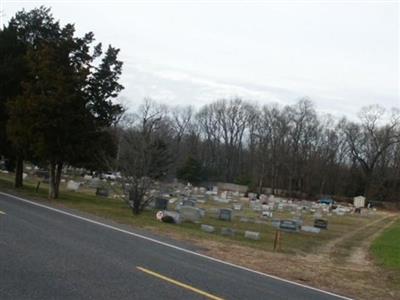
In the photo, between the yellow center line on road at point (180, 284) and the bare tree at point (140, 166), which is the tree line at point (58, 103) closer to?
the bare tree at point (140, 166)

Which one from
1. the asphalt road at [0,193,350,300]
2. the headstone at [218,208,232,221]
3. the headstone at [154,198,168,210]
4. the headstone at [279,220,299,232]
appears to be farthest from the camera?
the headstone at [218,208,232,221]

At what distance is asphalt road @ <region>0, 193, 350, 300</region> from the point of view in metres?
7.05

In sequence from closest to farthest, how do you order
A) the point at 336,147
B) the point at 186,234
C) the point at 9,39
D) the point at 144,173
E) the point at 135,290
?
1. the point at 135,290
2. the point at 186,234
3. the point at 144,173
4. the point at 9,39
5. the point at 336,147

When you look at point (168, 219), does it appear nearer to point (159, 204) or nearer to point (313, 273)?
point (159, 204)

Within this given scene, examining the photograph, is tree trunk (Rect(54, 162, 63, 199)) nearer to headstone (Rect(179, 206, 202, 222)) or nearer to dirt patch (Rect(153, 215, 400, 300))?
headstone (Rect(179, 206, 202, 222))

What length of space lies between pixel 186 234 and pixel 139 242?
4.62 metres

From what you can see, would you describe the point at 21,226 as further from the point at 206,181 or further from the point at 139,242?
the point at 206,181

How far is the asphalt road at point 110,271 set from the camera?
7.05 metres

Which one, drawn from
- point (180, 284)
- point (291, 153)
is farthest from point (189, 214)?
point (291, 153)

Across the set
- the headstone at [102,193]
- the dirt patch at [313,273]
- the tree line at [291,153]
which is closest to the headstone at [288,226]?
the dirt patch at [313,273]

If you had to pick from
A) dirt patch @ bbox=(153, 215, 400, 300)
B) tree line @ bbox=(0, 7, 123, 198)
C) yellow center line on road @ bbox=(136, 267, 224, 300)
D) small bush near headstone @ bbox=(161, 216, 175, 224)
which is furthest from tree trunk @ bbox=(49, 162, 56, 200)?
yellow center line on road @ bbox=(136, 267, 224, 300)

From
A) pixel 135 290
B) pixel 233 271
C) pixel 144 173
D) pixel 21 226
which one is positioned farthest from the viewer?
pixel 144 173

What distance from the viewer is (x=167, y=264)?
9.97m

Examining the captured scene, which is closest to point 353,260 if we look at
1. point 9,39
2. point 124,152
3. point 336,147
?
point 124,152
